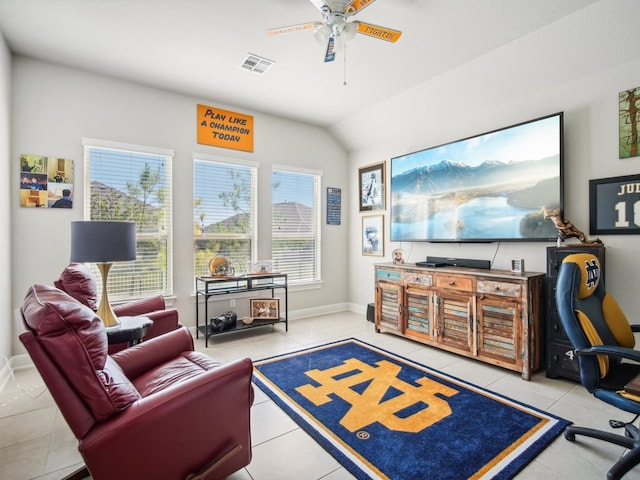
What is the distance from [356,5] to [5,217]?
11.6 ft

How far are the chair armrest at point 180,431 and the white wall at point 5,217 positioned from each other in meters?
2.46

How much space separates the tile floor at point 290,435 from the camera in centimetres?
178

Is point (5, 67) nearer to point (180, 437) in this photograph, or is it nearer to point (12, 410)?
point (12, 410)

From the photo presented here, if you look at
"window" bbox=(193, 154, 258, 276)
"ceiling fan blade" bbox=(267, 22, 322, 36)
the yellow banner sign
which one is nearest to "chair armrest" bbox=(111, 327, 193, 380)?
"window" bbox=(193, 154, 258, 276)

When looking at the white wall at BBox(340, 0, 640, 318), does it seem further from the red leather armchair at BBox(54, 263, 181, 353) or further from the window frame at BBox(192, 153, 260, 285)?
Answer: the red leather armchair at BBox(54, 263, 181, 353)

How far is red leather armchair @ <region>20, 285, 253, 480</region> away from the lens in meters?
1.20

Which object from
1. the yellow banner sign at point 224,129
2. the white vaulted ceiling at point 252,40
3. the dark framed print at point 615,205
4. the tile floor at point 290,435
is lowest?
the tile floor at point 290,435

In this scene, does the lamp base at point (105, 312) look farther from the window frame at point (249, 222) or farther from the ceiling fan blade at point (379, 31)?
the ceiling fan blade at point (379, 31)

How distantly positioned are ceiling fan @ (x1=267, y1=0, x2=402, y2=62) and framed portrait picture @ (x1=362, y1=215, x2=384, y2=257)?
293 cm

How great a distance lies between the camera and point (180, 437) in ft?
4.66

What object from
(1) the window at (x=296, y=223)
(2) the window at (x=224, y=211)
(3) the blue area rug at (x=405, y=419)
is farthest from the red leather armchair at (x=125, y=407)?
(1) the window at (x=296, y=223)

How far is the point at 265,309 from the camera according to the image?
176 inches

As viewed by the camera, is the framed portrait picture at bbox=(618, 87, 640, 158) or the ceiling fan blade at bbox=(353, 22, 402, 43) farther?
the framed portrait picture at bbox=(618, 87, 640, 158)

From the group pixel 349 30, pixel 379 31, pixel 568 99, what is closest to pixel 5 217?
pixel 349 30
